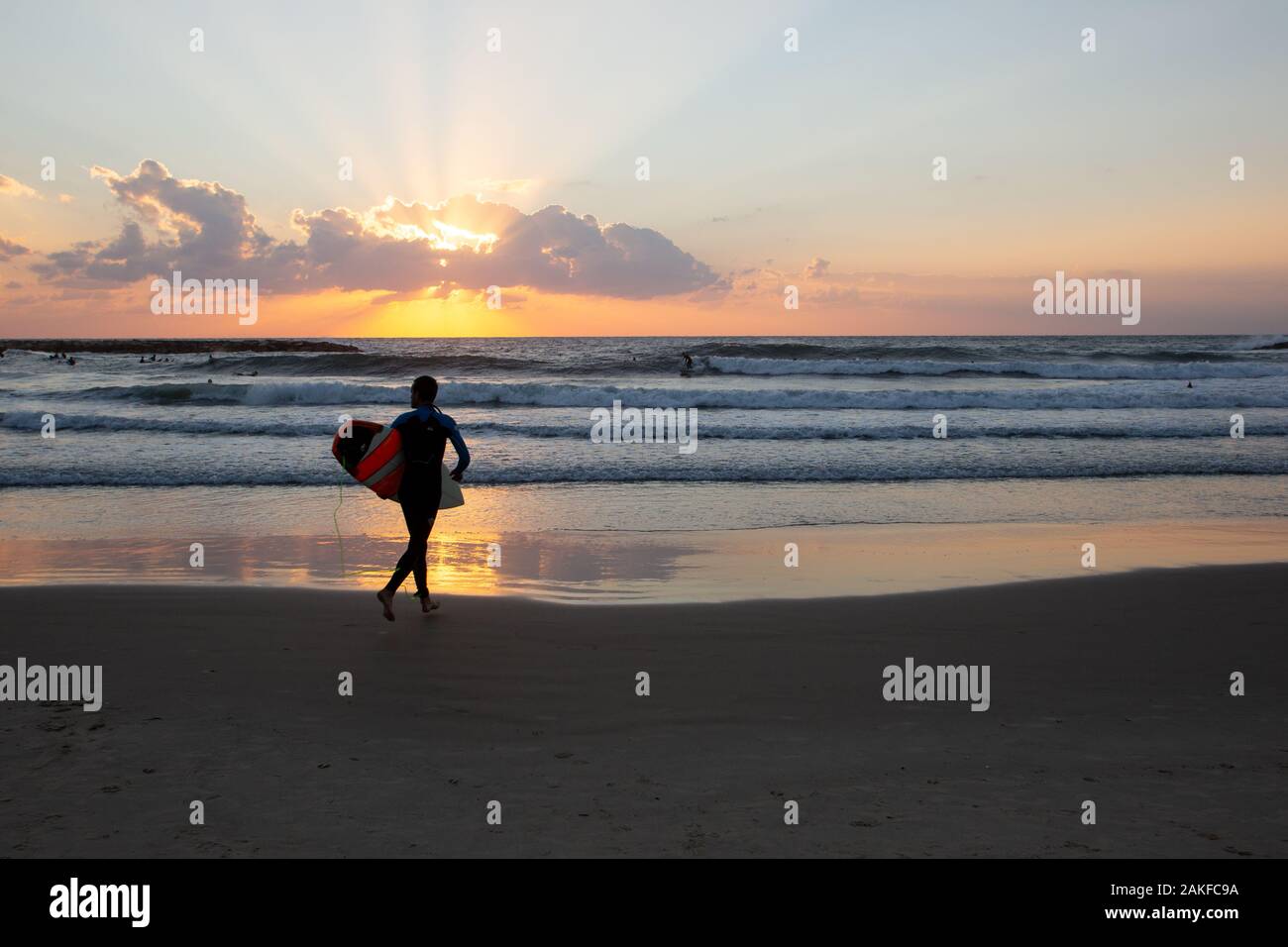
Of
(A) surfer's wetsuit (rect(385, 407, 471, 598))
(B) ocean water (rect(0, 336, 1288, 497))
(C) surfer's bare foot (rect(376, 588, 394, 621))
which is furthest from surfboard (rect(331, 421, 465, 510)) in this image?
(B) ocean water (rect(0, 336, 1288, 497))

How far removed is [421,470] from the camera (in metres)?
7.83

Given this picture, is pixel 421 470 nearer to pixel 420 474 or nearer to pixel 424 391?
pixel 420 474

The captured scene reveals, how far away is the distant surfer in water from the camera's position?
7711 mm

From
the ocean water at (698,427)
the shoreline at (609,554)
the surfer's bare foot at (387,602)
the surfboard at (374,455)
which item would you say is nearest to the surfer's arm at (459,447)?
the surfboard at (374,455)

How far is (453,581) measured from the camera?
9.03m

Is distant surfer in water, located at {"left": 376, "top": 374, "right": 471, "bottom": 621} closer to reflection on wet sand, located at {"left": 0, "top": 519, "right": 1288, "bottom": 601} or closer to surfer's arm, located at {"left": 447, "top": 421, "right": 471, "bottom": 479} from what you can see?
surfer's arm, located at {"left": 447, "top": 421, "right": 471, "bottom": 479}

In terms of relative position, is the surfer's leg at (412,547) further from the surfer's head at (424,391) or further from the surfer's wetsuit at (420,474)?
the surfer's head at (424,391)

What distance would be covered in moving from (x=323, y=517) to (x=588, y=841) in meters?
9.59

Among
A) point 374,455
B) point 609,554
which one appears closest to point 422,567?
point 374,455

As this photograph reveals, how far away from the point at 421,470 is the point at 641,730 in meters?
3.50

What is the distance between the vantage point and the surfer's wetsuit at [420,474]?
7.72 meters

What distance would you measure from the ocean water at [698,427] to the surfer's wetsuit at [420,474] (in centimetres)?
782
